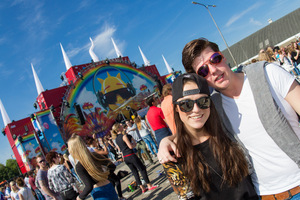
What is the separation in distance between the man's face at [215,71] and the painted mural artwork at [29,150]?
73.8 feet

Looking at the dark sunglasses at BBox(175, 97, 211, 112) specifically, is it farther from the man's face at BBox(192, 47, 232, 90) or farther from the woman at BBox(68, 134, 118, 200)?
the woman at BBox(68, 134, 118, 200)

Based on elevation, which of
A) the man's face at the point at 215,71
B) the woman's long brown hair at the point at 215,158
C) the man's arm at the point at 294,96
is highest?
the man's face at the point at 215,71

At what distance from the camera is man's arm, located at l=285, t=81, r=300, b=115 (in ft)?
4.70

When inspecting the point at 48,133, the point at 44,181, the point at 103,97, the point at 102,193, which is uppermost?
the point at 103,97

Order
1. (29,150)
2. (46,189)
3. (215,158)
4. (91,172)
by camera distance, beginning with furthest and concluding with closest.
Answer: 1. (29,150)
2. (46,189)
3. (91,172)
4. (215,158)

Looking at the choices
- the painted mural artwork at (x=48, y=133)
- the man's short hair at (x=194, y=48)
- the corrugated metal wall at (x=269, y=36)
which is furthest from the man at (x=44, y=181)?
the corrugated metal wall at (x=269, y=36)

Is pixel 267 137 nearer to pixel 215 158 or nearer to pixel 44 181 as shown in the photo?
pixel 215 158

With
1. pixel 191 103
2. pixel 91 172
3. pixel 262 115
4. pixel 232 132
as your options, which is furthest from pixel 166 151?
pixel 91 172

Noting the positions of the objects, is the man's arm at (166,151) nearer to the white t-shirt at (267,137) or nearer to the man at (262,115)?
the man at (262,115)

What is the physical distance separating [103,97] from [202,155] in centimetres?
2532

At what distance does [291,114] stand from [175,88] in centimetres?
83

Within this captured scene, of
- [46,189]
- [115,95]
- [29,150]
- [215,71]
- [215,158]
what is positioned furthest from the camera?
[115,95]

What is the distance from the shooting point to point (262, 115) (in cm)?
149

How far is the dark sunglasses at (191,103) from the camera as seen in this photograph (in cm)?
159
